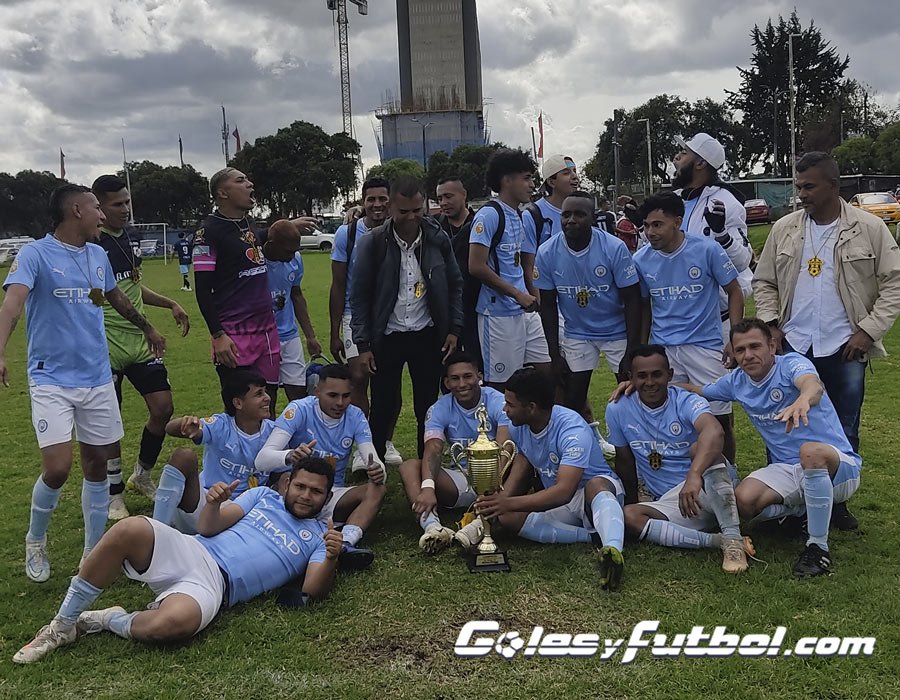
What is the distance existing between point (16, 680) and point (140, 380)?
2.60 meters

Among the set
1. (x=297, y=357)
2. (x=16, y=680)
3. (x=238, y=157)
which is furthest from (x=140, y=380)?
(x=238, y=157)

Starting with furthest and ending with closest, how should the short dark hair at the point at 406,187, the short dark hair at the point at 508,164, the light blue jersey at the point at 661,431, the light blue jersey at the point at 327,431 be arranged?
the short dark hair at the point at 508,164
the short dark hair at the point at 406,187
the light blue jersey at the point at 327,431
the light blue jersey at the point at 661,431

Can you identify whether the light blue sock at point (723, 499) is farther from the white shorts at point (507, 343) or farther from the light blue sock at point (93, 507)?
the light blue sock at point (93, 507)

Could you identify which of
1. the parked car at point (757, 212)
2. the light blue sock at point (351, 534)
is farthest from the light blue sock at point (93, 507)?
the parked car at point (757, 212)

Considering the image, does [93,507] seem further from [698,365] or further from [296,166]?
[296,166]

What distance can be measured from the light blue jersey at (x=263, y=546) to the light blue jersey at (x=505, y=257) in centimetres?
236

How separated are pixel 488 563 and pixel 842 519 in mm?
2291

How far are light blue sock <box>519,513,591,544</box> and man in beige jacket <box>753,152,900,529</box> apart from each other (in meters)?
1.65

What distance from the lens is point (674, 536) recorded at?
180 inches

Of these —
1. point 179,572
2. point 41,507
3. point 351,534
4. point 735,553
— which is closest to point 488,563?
point 351,534

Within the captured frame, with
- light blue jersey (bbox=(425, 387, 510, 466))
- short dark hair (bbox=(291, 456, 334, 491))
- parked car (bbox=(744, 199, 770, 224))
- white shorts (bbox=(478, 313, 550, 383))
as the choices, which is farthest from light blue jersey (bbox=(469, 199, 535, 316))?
parked car (bbox=(744, 199, 770, 224))

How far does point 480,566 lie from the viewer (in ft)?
14.5

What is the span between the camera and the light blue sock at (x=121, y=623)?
3.68m

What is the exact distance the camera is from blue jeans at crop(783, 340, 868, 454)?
4898 mm
